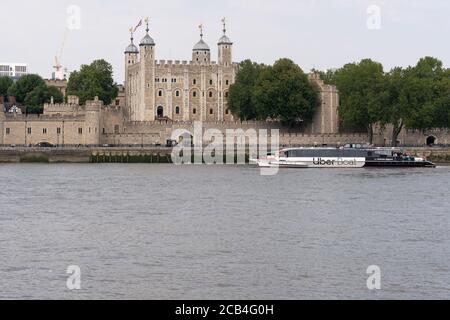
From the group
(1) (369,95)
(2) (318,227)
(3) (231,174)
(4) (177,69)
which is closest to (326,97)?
(1) (369,95)

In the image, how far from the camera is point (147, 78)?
115562 mm

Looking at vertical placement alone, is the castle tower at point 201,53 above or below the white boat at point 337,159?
above

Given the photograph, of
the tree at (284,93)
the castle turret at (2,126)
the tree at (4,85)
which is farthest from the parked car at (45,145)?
the tree at (4,85)

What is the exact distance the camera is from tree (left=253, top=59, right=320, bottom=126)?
341 ft

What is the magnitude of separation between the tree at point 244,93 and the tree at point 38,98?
64.5ft

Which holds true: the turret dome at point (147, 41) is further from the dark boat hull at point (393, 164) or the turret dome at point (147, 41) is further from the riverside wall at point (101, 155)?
the dark boat hull at point (393, 164)

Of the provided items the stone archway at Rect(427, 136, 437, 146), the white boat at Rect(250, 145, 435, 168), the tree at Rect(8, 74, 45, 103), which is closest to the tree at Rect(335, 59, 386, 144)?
the stone archway at Rect(427, 136, 437, 146)

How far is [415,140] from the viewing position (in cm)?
10738

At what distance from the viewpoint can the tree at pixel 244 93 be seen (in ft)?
360

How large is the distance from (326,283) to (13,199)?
87.8 ft

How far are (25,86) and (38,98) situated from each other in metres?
7.99

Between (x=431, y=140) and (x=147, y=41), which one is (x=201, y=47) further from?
(x=431, y=140)

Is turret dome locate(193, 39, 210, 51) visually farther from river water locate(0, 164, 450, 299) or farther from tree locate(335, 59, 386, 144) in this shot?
river water locate(0, 164, 450, 299)
